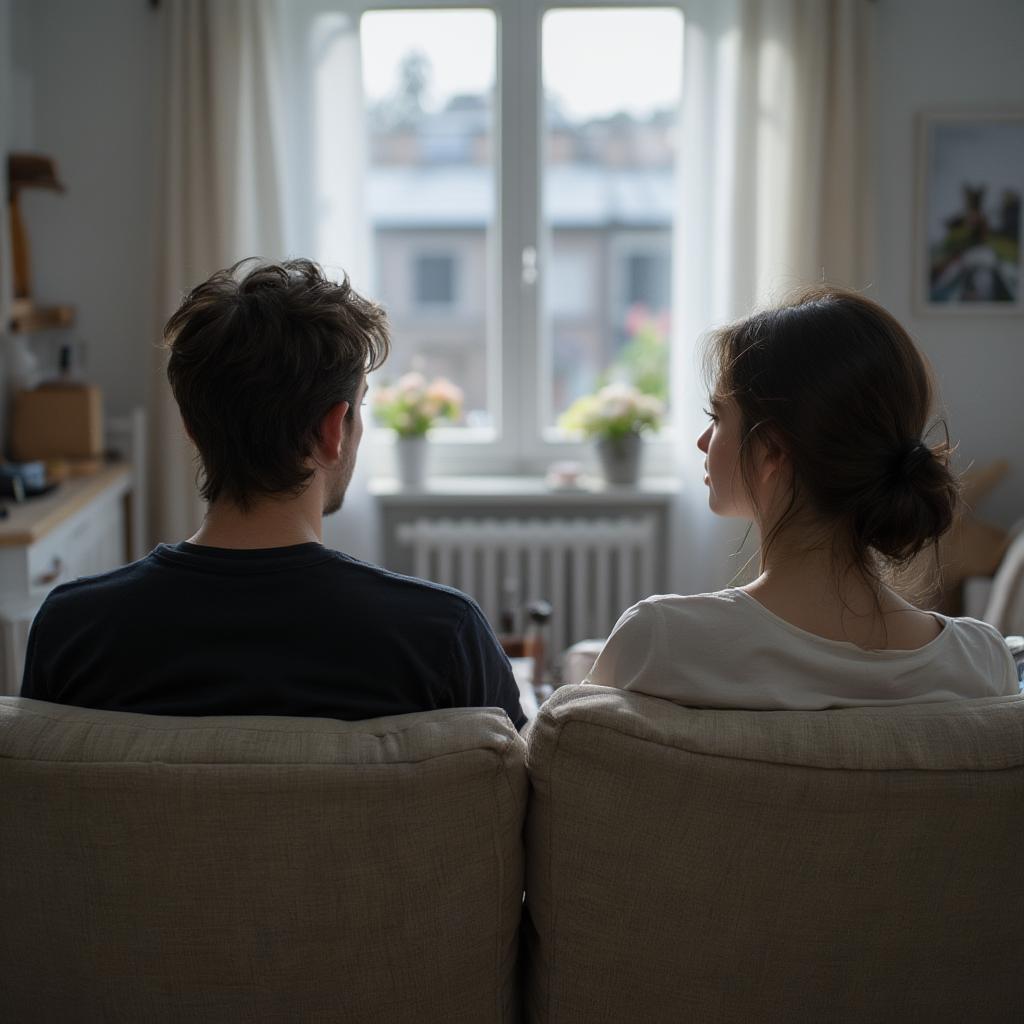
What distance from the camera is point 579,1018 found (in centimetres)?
118

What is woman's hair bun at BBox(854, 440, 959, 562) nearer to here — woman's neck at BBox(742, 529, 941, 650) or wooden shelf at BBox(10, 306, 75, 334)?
woman's neck at BBox(742, 529, 941, 650)

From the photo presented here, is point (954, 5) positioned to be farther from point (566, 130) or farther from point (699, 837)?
point (699, 837)

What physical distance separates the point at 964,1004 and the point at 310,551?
782mm

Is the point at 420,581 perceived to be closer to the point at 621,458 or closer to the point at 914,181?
the point at 621,458

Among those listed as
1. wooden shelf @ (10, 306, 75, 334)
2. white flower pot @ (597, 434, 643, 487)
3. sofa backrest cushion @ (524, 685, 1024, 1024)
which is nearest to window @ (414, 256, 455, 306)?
white flower pot @ (597, 434, 643, 487)

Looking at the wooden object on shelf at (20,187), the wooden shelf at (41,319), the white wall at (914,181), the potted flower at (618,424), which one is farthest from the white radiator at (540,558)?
the wooden object on shelf at (20,187)

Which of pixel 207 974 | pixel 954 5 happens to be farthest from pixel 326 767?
pixel 954 5

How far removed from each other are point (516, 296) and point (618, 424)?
1.87ft

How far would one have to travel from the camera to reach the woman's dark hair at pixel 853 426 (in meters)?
1.30

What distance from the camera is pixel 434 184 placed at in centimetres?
407

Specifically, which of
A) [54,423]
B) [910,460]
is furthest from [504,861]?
[54,423]

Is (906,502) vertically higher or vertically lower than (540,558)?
higher

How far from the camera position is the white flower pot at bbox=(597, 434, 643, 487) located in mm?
3953

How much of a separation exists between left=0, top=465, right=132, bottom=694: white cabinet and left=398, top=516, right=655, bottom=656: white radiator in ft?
3.08
